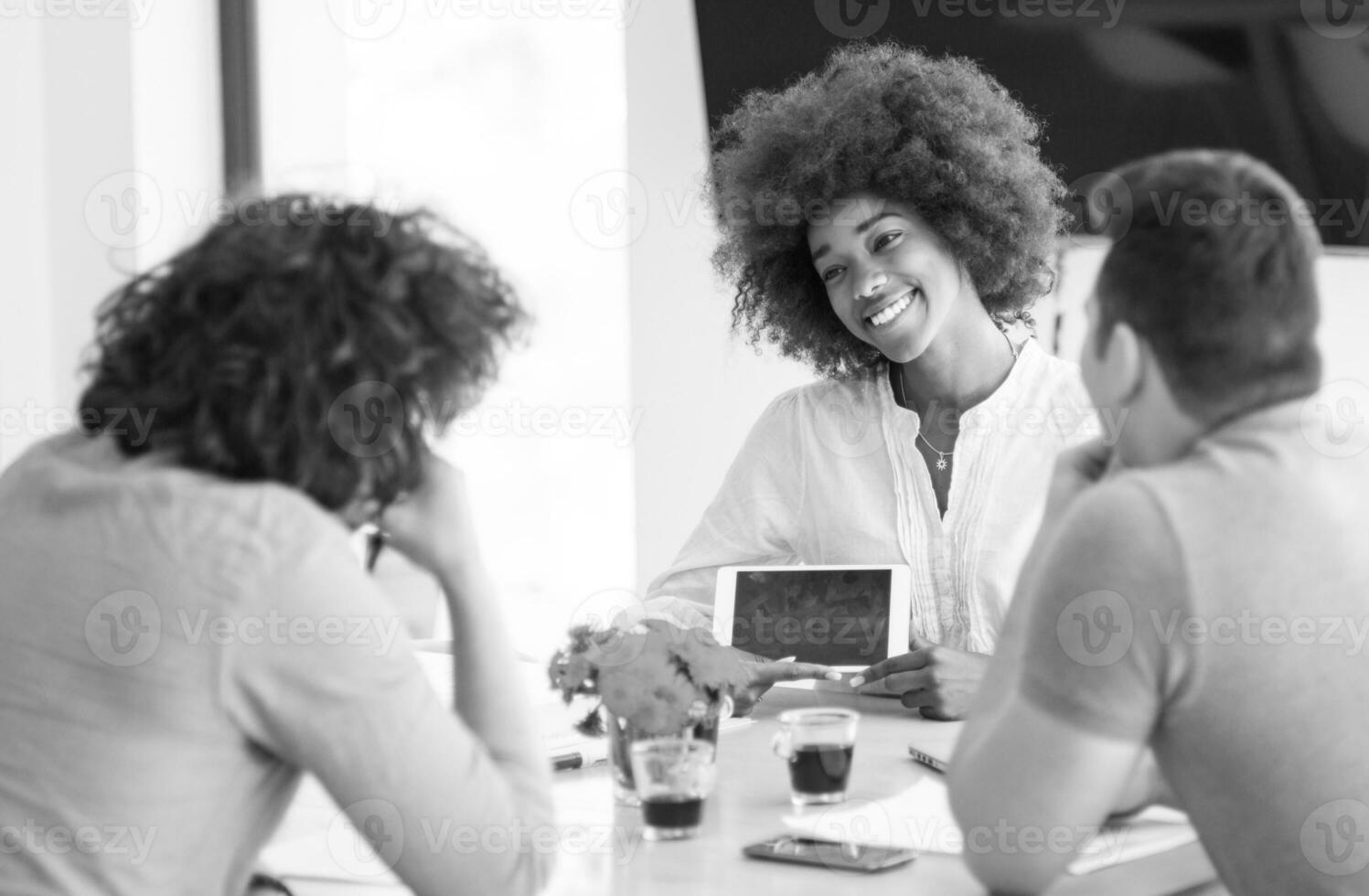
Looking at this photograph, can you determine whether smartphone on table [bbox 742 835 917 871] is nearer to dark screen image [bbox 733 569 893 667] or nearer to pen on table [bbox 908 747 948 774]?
pen on table [bbox 908 747 948 774]

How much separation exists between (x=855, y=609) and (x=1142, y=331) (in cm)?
93

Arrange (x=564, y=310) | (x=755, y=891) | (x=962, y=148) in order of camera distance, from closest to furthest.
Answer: (x=755, y=891)
(x=962, y=148)
(x=564, y=310)

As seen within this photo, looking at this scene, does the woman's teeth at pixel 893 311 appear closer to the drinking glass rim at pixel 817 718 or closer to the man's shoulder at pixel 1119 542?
the drinking glass rim at pixel 817 718

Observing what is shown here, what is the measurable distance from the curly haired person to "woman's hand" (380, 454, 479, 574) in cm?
5

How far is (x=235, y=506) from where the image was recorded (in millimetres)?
1048

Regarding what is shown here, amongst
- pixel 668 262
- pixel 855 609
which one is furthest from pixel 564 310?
pixel 855 609

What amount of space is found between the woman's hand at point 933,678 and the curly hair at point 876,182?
97 centimetres

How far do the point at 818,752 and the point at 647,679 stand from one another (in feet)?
0.63

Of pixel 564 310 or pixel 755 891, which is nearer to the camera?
pixel 755 891

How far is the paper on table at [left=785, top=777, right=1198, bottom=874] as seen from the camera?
1.27m

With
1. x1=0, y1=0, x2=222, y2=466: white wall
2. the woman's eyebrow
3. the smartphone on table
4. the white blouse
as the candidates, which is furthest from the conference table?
x1=0, y1=0, x2=222, y2=466: white wall

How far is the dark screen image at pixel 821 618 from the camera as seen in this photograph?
1.97 m

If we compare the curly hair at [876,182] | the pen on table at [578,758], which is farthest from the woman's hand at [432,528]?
the curly hair at [876,182]

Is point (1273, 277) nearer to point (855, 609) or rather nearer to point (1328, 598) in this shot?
→ point (1328, 598)
